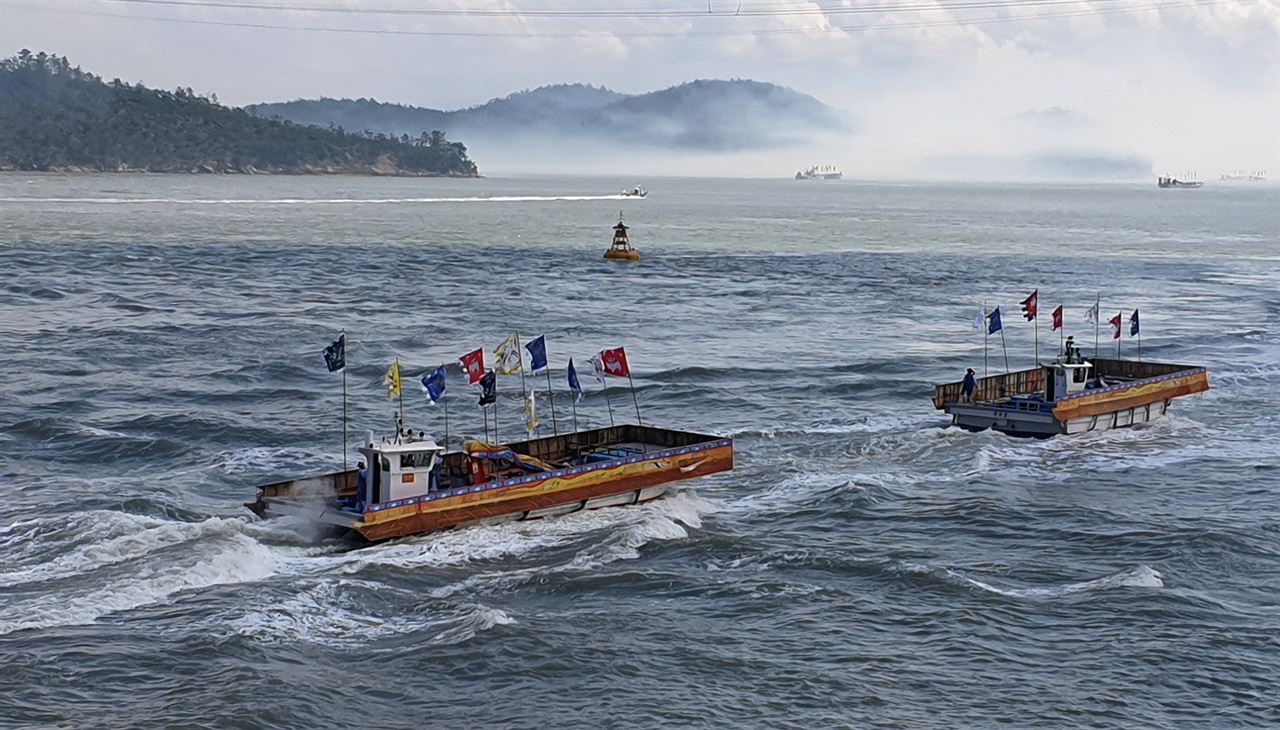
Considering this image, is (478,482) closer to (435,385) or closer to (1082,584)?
(435,385)

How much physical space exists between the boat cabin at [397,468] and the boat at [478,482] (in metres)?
0.02

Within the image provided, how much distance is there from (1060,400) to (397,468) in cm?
2434

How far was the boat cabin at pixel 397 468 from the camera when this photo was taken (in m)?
35.9

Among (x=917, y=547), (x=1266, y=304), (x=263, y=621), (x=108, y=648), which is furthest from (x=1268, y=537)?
(x=1266, y=304)

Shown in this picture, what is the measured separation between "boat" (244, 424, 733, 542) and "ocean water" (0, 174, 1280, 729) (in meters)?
0.66

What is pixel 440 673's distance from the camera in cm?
2842

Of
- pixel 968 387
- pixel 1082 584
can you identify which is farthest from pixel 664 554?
pixel 968 387

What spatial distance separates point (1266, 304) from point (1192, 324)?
602 inches

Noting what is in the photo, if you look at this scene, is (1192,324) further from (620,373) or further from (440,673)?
(440,673)

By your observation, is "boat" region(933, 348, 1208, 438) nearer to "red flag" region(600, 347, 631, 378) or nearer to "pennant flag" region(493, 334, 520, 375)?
"red flag" region(600, 347, 631, 378)

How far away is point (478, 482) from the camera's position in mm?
38688

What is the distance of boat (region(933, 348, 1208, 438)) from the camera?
50.6m

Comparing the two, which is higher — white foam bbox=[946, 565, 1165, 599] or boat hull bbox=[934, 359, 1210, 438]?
boat hull bbox=[934, 359, 1210, 438]

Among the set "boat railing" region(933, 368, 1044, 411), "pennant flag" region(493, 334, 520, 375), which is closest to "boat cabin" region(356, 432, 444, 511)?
"pennant flag" region(493, 334, 520, 375)
